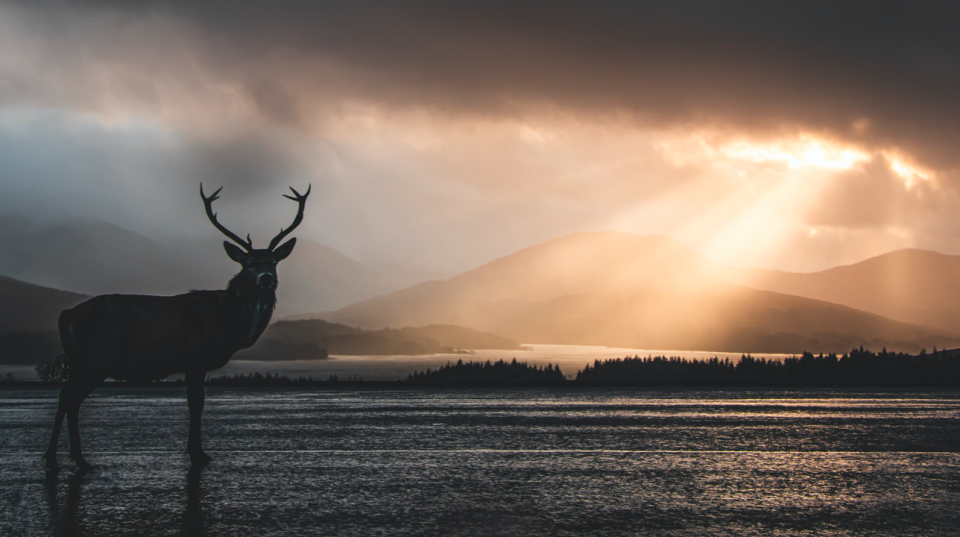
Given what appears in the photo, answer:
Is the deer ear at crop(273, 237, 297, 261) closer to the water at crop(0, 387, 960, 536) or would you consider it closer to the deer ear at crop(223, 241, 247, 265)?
the deer ear at crop(223, 241, 247, 265)

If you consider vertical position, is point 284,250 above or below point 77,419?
above

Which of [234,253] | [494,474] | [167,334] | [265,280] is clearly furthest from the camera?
[234,253]

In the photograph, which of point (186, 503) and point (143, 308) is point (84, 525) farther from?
point (143, 308)

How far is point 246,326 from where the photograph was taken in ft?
29.8

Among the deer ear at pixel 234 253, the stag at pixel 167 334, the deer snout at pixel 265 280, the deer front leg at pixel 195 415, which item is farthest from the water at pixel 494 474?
the deer ear at pixel 234 253

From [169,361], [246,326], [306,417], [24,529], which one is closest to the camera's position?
[24,529]

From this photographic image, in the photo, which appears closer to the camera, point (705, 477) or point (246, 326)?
point (705, 477)

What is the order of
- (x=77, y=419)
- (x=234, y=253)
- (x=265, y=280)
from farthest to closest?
(x=234, y=253)
(x=265, y=280)
(x=77, y=419)

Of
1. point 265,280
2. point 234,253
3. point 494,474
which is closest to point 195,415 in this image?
point 265,280

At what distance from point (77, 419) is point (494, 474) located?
514 centimetres

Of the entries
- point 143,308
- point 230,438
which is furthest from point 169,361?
point 230,438

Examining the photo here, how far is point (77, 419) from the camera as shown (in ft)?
26.1

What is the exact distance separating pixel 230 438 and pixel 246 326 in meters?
2.17

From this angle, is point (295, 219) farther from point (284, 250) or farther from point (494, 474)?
point (494, 474)
